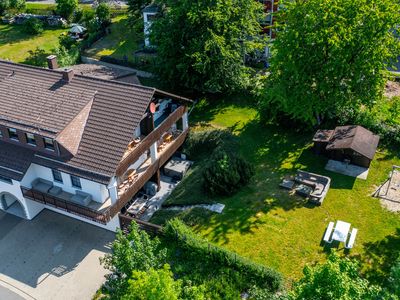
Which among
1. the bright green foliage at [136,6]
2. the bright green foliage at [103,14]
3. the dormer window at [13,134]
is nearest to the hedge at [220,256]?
Answer: the dormer window at [13,134]

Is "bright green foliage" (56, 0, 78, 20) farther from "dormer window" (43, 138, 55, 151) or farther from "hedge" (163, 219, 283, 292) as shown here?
"hedge" (163, 219, 283, 292)

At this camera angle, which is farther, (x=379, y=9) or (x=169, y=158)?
(x=169, y=158)

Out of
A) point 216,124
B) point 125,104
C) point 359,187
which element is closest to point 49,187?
point 125,104

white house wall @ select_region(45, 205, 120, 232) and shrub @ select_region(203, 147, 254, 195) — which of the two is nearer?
white house wall @ select_region(45, 205, 120, 232)

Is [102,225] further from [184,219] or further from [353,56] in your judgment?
Result: [353,56]

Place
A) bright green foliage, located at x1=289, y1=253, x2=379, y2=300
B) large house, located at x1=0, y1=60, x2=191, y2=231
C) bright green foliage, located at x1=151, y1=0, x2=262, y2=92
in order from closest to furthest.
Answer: bright green foliage, located at x1=289, y1=253, x2=379, y2=300 → large house, located at x1=0, y1=60, x2=191, y2=231 → bright green foliage, located at x1=151, y1=0, x2=262, y2=92

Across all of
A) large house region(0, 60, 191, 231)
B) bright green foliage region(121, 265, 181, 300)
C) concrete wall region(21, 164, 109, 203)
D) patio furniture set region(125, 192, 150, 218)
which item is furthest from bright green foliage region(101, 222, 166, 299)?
patio furniture set region(125, 192, 150, 218)

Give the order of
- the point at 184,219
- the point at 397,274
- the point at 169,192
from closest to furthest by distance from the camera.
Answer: the point at 397,274 < the point at 184,219 < the point at 169,192
